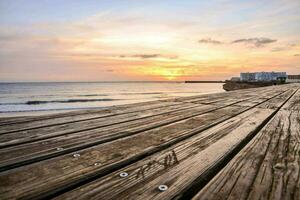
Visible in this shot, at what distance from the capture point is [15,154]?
3.66ft

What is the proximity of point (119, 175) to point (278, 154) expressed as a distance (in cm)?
85

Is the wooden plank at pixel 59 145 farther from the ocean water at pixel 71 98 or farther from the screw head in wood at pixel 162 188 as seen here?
the ocean water at pixel 71 98

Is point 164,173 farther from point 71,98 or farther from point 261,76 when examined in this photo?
point 261,76

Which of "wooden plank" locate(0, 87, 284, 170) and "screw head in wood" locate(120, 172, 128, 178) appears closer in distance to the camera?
"screw head in wood" locate(120, 172, 128, 178)

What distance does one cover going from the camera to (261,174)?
0.87m

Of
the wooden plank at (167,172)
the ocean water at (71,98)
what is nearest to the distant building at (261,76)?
the ocean water at (71,98)

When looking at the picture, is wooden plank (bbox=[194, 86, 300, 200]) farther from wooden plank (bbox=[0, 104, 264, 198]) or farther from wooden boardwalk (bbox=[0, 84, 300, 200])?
wooden plank (bbox=[0, 104, 264, 198])

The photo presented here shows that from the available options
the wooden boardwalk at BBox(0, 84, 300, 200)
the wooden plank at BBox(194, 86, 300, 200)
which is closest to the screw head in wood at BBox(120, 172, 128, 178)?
the wooden boardwalk at BBox(0, 84, 300, 200)

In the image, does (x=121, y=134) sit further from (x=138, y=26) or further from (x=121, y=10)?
(x=138, y=26)

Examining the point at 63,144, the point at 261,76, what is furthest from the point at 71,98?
the point at 261,76

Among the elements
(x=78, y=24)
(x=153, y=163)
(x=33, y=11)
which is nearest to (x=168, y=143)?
(x=153, y=163)

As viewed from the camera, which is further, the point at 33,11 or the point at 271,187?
the point at 33,11

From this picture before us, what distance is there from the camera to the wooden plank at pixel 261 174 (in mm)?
710

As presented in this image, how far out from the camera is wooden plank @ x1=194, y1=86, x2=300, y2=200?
710 millimetres
